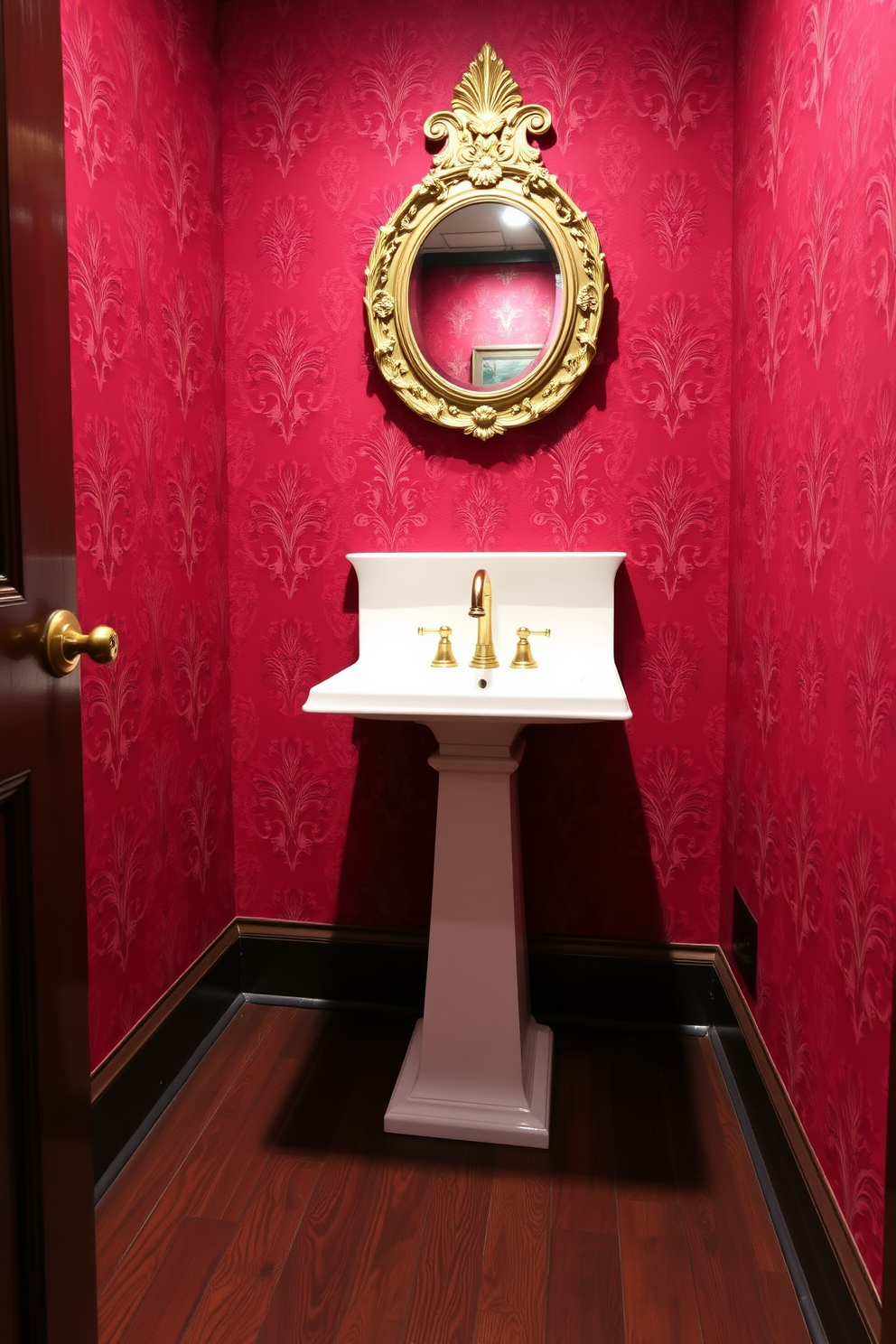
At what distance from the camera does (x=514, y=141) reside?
1881mm

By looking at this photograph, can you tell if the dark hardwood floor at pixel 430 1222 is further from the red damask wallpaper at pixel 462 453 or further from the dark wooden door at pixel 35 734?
the dark wooden door at pixel 35 734

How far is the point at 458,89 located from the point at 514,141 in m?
0.15

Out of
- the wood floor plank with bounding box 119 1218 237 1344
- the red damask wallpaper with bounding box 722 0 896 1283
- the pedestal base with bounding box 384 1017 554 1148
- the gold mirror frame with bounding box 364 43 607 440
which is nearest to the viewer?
the red damask wallpaper with bounding box 722 0 896 1283

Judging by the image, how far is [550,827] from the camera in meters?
2.05

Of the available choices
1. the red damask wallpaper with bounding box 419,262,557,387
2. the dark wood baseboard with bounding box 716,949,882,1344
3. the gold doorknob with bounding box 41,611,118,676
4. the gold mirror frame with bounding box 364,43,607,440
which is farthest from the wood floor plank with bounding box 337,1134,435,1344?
the red damask wallpaper with bounding box 419,262,557,387

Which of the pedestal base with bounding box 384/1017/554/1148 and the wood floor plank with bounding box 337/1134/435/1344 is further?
the pedestal base with bounding box 384/1017/554/1148

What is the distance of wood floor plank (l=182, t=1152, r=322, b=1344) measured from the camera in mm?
1257

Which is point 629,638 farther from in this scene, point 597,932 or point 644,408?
point 597,932

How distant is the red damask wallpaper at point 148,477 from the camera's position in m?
1.49

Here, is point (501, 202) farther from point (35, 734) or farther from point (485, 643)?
point (35, 734)

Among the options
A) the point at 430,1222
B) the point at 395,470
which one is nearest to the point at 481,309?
the point at 395,470

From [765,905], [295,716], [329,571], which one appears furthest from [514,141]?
[765,905]

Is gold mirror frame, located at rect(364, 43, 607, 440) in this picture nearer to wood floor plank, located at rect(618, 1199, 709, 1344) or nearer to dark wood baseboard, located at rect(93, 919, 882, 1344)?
dark wood baseboard, located at rect(93, 919, 882, 1344)

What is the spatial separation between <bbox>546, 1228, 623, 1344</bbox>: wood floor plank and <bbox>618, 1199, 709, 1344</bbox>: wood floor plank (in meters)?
0.01
